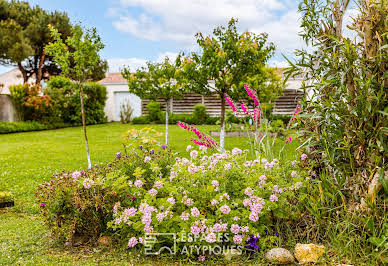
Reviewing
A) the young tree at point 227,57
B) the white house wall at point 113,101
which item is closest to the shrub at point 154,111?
the white house wall at point 113,101

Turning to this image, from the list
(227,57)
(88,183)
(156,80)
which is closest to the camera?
(88,183)

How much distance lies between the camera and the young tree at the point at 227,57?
775 centimetres

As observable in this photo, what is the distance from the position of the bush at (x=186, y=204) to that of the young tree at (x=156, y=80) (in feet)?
18.6

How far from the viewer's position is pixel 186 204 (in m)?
3.04

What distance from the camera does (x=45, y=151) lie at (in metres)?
9.92

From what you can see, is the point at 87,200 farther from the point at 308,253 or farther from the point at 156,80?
the point at 156,80

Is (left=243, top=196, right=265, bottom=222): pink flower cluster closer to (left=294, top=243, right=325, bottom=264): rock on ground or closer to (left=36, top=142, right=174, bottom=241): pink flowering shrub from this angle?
(left=294, top=243, right=325, bottom=264): rock on ground

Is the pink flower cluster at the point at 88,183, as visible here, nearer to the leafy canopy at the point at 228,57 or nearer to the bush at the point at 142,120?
the leafy canopy at the point at 228,57

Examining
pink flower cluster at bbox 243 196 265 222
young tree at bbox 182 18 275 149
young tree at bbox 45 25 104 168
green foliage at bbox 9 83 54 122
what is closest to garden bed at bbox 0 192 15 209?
young tree at bbox 45 25 104 168

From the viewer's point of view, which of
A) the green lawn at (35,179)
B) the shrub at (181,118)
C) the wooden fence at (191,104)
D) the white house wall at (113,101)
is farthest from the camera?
the white house wall at (113,101)

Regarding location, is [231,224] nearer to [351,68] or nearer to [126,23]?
[351,68]

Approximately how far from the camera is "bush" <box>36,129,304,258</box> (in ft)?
9.70

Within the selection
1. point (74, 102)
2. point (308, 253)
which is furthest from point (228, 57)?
point (74, 102)

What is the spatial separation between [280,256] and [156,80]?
274 inches
